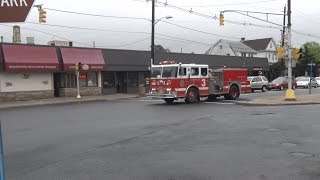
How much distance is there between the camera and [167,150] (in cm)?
1097

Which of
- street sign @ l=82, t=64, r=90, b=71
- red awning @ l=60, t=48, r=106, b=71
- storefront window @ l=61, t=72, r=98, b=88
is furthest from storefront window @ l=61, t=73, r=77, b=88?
street sign @ l=82, t=64, r=90, b=71

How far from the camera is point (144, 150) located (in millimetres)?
11039

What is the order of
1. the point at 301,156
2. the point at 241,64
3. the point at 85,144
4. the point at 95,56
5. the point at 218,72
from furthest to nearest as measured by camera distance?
the point at 241,64 → the point at 95,56 → the point at 218,72 → the point at 85,144 → the point at 301,156

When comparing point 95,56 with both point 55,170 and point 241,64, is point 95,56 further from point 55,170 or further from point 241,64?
point 55,170

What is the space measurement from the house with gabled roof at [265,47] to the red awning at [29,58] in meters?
70.7

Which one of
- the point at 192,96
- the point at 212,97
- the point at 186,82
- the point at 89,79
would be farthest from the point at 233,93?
the point at 89,79

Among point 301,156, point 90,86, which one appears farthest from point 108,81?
point 301,156

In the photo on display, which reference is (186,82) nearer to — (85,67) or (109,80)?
(85,67)

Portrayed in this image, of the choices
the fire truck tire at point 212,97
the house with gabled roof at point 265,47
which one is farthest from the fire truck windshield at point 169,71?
the house with gabled roof at point 265,47

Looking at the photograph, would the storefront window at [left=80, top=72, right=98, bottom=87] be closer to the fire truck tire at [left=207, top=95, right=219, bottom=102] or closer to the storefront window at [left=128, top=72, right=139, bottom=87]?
the storefront window at [left=128, top=72, right=139, bottom=87]

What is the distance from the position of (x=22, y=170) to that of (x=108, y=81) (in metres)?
36.9

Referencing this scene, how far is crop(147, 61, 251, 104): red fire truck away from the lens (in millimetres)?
29297

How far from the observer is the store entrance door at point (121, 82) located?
154ft

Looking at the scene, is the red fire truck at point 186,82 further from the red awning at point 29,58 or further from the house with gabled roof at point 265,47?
the house with gabled roof at point 265,47
